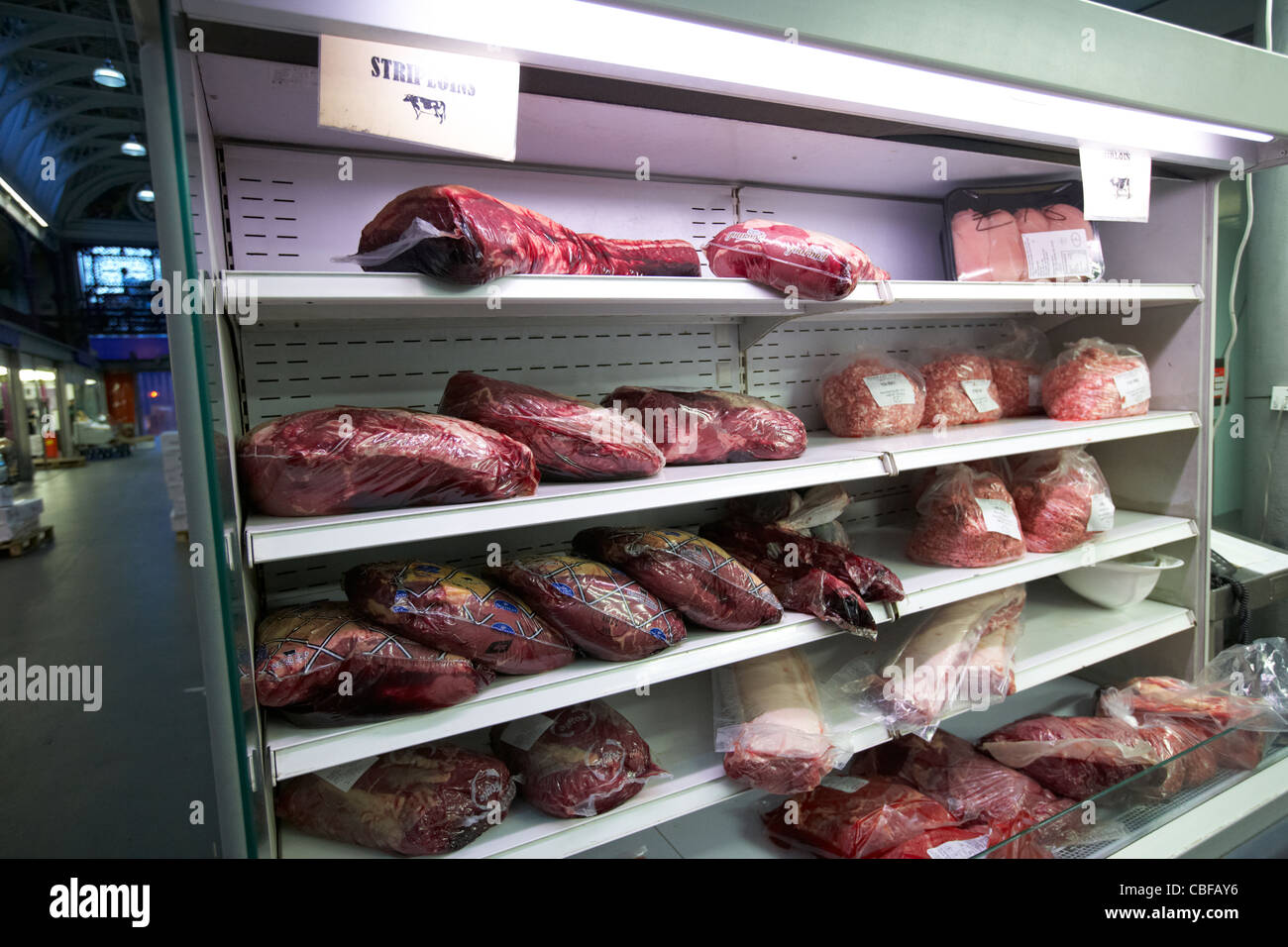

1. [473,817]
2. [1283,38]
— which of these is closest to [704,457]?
[473,817]

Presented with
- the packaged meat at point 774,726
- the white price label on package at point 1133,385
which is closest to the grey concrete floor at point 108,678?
the packaged meat at point 774,726

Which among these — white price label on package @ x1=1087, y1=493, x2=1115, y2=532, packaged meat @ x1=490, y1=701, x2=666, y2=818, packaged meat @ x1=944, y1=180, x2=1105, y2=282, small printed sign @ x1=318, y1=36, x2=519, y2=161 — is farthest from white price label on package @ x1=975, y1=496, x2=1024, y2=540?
small printed sign @ x1=318, y1=36, x2=519, y2=161

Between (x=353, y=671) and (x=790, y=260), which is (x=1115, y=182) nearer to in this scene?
(x=790, y=260)

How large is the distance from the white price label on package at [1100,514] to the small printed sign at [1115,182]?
798 mm

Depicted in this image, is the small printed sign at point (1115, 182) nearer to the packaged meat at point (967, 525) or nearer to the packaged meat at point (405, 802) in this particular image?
the packaged meat at point (967, 525)

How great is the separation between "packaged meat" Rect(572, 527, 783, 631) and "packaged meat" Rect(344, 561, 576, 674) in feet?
0.79

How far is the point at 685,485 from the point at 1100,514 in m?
1.44

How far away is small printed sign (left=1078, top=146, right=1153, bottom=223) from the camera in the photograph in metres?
1.71

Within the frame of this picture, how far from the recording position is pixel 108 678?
8.88ft

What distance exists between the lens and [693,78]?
1186mm

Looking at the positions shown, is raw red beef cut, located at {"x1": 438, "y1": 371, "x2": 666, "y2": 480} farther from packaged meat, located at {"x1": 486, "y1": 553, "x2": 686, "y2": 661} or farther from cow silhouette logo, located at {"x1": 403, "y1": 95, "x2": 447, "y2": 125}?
cow silhouette logo, located at {"x1": 403, "y1": 95, "x2": 447, "y2": 125}

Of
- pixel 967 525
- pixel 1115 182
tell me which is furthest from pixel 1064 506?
pixel 1115 182

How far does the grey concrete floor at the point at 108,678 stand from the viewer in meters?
2.24
